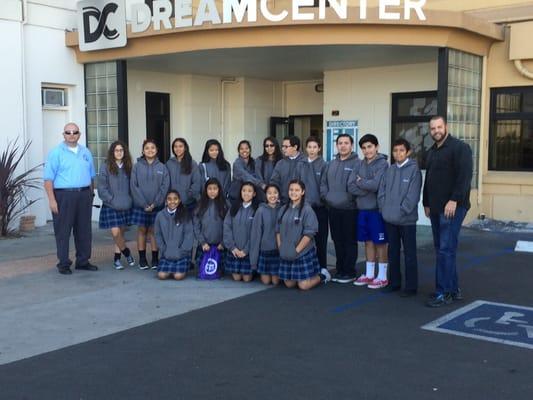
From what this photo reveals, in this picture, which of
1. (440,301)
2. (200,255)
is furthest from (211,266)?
(440,301)

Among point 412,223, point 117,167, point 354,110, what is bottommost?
point 412,223

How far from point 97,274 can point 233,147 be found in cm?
819

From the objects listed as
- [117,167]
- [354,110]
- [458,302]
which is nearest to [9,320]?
[117,167]

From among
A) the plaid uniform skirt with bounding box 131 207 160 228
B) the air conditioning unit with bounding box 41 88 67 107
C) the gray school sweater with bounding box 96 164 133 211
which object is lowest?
the plaid uniform skirt with bounding box 131 207 160 228

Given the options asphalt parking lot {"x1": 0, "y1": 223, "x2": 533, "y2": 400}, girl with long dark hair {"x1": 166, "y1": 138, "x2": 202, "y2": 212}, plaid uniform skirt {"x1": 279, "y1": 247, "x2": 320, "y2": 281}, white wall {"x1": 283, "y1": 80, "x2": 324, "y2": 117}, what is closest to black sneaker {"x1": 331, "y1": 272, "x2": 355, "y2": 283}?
asphalt parking lot {"x1": 0, "y1": 223, "x2": 533, "y2": 400}

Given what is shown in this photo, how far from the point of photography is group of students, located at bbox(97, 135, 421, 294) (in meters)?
6.86

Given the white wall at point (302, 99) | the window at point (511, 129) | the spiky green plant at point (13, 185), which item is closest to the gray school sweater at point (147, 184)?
the spiky green plant at point (13, 185)

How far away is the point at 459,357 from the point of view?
15.9 feet

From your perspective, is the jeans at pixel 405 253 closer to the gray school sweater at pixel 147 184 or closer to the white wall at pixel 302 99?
the gray school sweater at pixel 147 184

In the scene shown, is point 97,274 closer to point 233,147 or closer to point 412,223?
point 412,223

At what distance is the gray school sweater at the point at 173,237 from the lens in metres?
7.51

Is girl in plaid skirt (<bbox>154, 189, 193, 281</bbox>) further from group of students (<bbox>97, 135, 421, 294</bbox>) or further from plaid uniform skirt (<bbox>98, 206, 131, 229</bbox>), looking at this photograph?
plaid uniform skirt (<bbox>98, 206, 131, 229</bbox>)

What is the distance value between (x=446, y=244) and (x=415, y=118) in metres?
7.13

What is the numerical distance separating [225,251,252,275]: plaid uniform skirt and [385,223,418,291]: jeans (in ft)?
5.28
